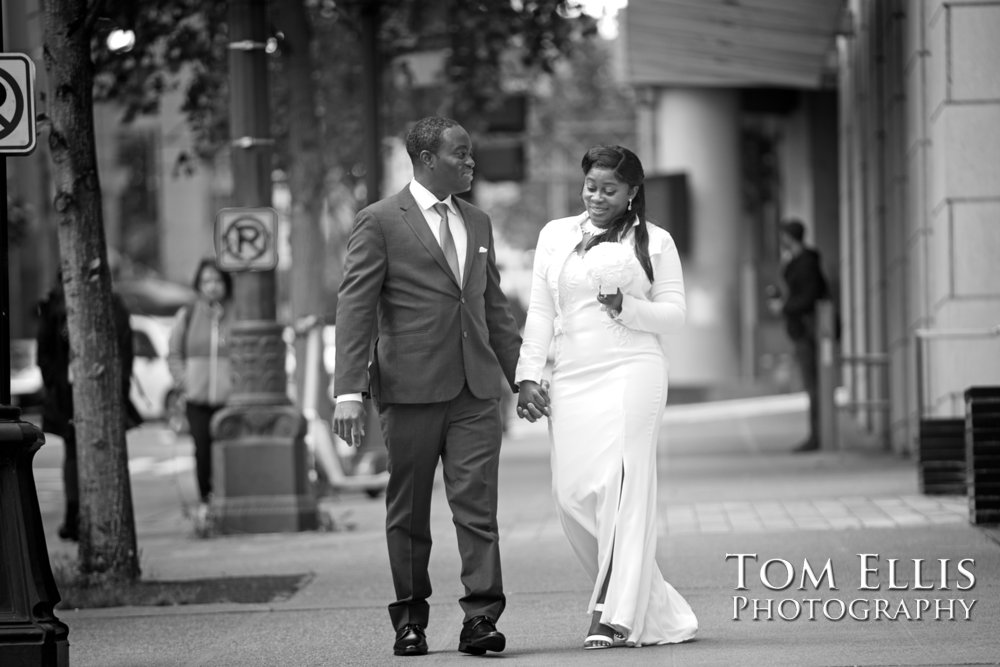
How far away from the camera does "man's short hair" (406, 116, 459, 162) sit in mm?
6762

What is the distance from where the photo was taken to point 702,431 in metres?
21.3

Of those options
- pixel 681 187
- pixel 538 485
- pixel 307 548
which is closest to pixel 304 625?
pixel 307 548

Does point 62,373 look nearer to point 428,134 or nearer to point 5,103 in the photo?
point 5,103

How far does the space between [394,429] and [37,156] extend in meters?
31.7

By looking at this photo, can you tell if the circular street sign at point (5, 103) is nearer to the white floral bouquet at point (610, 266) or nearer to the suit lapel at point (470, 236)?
the suit lapel at point (470, 236)

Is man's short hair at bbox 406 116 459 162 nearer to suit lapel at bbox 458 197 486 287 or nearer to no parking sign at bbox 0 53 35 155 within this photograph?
suit lapel at bbox 458 197 486 287

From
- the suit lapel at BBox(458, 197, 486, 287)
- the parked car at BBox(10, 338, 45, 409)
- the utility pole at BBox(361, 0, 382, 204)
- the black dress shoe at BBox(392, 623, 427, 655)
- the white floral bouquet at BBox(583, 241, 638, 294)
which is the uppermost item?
the utility pole at BBox(361, 0, 382, 204)

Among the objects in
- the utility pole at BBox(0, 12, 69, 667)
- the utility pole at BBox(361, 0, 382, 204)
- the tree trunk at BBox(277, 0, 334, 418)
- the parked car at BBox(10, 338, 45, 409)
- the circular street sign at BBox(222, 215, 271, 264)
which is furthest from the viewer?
the parked car at BBox(10, 338, 45, 409)

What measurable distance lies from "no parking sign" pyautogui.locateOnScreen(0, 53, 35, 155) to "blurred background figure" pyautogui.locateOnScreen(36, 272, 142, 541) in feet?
16.9

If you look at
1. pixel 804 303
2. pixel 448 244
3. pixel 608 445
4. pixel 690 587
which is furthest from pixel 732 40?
pixel 608 445

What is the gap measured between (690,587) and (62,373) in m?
5.43

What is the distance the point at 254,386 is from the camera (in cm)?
1226

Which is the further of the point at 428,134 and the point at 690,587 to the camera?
the point at 690,587

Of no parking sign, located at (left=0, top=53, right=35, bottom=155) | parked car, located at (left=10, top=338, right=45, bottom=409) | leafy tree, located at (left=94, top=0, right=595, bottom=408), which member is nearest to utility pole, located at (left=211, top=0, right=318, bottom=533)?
leafy tree, located at (left=94, top=0, right=595, bottom=408)
